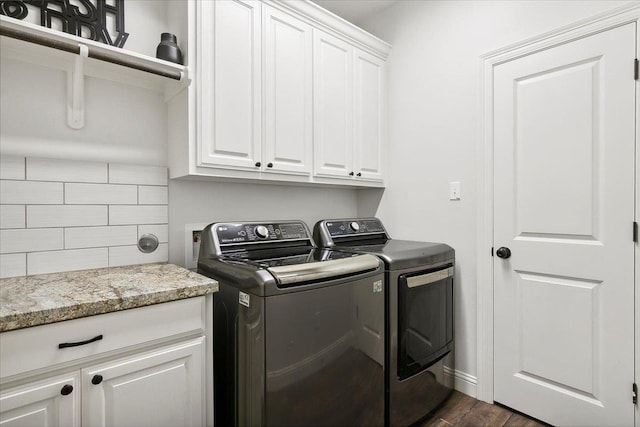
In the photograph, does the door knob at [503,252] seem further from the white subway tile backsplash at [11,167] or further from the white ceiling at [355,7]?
the white subway tile backsplash at [11,167]

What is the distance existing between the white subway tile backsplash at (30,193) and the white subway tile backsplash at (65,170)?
3 cm

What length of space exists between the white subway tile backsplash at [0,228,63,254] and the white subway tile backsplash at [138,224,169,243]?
0.32m

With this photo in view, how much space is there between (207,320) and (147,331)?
0.22 metres

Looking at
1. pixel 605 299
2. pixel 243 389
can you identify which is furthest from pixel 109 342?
pixel 605 299

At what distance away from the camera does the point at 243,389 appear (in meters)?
1.30

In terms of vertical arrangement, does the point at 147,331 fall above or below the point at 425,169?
below

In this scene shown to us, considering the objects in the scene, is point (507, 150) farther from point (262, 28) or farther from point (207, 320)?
point (207, 320)

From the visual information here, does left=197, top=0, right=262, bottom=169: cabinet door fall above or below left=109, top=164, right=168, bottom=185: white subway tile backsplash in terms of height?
above

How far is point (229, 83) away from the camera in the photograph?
1659mm

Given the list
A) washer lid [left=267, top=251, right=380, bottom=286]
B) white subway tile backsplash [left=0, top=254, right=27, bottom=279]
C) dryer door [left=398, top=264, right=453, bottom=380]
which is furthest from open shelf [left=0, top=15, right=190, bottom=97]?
dryer door [left=398, top=264, right=453, bottom=380]

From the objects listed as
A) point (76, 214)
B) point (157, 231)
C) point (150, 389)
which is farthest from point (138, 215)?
point (150, 389)

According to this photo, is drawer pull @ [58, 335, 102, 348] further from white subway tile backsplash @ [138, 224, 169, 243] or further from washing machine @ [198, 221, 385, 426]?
white subway tile backsplash @ [138, 224, 169, 243]

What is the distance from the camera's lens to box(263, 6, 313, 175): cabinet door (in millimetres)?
1822

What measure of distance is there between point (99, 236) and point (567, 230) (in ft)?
7.58
